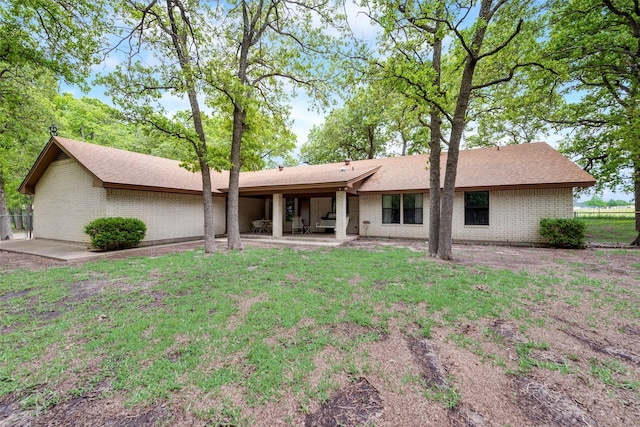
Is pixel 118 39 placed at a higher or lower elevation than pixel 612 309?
higher

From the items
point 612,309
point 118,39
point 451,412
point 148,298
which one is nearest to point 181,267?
point 148,298

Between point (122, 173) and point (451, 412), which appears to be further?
point (122, 173)

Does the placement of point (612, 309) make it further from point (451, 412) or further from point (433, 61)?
point (433, 61)

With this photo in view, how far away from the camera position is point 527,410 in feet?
7.06

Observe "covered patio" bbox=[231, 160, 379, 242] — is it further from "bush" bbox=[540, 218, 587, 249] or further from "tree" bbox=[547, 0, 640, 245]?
"tree" bbox=[547, 0, 640, 245]

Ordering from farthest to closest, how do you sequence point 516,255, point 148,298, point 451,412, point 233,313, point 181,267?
point 516,255 → point 181,267 → point 148,298 → point 233,313 → point 451,412

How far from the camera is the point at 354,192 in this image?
12812 millimetres

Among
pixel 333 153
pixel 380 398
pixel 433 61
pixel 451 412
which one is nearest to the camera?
pixel 451 412

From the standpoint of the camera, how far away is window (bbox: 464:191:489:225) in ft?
36.8

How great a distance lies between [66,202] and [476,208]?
18299 mm

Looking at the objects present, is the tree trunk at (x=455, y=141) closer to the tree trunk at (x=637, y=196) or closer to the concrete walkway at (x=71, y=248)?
the concrete walkway at (x=71, y=248)

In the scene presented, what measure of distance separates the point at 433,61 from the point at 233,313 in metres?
8.79

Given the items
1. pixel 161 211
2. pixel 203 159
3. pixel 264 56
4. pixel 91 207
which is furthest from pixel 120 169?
pixel 264 56

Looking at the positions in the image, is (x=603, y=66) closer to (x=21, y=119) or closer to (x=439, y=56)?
(x=439, y=56)
